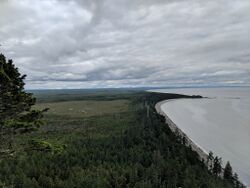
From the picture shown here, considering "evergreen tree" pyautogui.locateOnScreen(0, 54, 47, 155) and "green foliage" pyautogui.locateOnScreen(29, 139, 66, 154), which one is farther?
"green foliage" pyautogui.locateOnScreen(29, 139, 66, 154)

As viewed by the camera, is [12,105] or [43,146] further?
[43,146]

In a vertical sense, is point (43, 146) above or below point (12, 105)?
below

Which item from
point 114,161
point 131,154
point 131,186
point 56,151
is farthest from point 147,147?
point 56,151

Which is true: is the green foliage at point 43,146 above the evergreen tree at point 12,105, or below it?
below

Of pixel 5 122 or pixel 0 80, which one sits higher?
pixel 0 80

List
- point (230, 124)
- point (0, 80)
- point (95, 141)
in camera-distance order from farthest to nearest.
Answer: point (230, 124) → point (95, 141) → point (0, 80)

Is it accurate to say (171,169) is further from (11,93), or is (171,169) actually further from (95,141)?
(11,93)

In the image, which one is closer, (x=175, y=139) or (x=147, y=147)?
(x=147, y=147)

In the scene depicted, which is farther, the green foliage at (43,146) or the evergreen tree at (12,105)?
the green foliage at (43,146)

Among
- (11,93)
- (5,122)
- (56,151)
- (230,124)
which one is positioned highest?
(11,93)

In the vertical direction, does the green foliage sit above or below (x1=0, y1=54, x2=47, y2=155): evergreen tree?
below

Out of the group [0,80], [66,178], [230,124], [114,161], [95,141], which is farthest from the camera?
[230,124]
